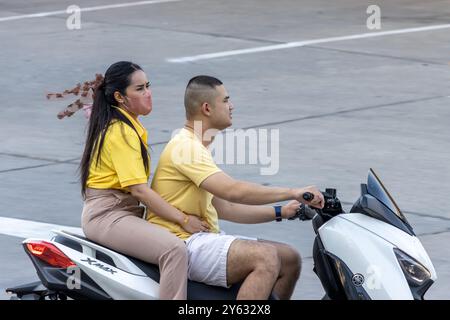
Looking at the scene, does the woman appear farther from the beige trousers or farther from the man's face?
the man's face

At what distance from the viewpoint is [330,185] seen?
9453 millimetres

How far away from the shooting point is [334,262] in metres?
5.37

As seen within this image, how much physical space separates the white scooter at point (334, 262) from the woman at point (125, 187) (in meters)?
0.10

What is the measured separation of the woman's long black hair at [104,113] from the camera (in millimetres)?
5730

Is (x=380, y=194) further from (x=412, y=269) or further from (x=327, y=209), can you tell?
(x=412, y=269)

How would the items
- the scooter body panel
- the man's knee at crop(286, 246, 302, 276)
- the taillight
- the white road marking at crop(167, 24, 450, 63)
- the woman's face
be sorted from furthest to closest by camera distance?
1. the white road marking at crop(167, 24, 450, 63)
2. the woman's face
3. the man's knee at crop(286, 246, 302, 276)
4. the taillight
5. the scooter body panel

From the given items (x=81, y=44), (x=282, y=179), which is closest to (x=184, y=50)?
(x=81, y=44)

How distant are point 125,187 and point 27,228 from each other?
2.89 metres

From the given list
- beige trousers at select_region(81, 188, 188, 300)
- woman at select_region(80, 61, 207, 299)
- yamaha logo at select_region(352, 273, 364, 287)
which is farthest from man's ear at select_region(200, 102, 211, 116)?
yamaha logo at select_region(352, 273, 364, 287)

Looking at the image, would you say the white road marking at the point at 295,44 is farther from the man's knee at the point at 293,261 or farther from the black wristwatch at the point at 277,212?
the man's knee at the point at 293,261

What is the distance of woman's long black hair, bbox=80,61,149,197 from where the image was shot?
5730 millimetres

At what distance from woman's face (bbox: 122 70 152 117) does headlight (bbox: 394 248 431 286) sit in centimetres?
144

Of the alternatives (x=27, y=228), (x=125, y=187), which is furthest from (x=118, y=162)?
(x=27, y=228)
